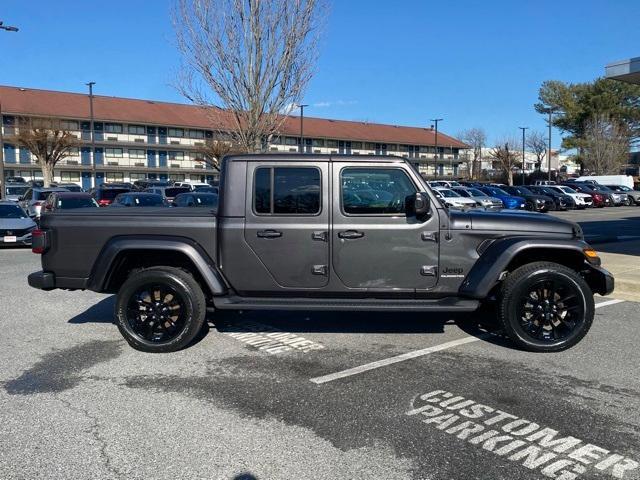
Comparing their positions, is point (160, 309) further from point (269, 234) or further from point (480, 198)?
point (480, 198)

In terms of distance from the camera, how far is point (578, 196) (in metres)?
36.4

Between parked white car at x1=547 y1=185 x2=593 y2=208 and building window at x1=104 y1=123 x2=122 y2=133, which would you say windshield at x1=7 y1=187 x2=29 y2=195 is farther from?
parked white car at x1=547 y1=185 x2=593 y2=208

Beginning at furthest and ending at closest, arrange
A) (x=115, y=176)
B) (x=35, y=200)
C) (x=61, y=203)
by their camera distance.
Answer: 1. (x=115, y=176)
2. (x=35, y=200)
3. (x=61, y=203)

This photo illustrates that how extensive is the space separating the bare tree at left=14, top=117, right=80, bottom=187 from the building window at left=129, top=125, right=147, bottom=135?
1386 centimetres

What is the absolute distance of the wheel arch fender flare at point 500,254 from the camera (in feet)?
17.0

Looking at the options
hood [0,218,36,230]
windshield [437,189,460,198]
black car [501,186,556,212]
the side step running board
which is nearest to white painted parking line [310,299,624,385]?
the side step running board

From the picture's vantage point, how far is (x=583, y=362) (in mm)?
5184

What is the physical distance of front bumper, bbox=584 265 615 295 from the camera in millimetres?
5547

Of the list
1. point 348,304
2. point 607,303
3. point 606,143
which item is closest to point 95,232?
point 348,304

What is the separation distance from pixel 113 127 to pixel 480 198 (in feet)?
145

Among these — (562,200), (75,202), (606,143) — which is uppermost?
(606,143)

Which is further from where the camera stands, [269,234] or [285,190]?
[285,190]

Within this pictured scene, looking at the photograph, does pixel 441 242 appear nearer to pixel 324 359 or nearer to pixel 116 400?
pixel 324 359

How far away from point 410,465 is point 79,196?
17454 mm
